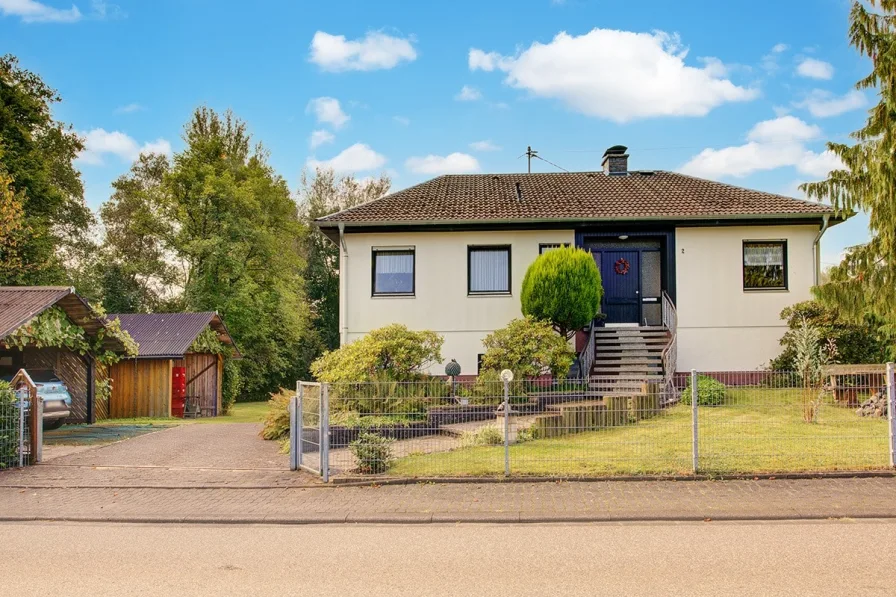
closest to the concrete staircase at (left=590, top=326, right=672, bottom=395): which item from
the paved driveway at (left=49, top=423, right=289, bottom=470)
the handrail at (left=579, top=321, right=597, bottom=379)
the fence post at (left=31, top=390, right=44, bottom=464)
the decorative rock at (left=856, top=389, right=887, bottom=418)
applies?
the handrail at (left=579, top=321, right=597, bottom=379)

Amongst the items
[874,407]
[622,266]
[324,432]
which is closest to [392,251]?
[622,266]

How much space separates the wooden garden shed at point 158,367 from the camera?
26.7 meters

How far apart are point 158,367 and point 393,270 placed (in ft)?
37.1

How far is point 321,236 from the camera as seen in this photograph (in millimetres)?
49969

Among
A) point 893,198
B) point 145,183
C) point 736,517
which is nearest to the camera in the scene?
point 736,517

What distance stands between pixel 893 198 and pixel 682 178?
1100 cm

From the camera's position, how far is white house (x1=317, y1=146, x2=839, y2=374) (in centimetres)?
2016

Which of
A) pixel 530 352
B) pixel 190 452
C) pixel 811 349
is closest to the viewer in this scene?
pixel 190 452

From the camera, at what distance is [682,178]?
79.8 feet

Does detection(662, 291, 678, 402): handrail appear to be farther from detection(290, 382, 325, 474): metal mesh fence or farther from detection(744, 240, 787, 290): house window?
detection(290, 382, 325, 474): metal mesh fence

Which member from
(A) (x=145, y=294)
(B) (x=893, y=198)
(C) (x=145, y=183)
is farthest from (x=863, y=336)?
(C) (x=145, y=183)

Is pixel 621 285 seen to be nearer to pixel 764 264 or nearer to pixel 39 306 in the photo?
pixel 764 264

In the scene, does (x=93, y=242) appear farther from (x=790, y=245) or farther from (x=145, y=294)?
(x=790, y=245)

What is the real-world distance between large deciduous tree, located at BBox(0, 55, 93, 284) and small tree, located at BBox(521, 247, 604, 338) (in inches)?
783
